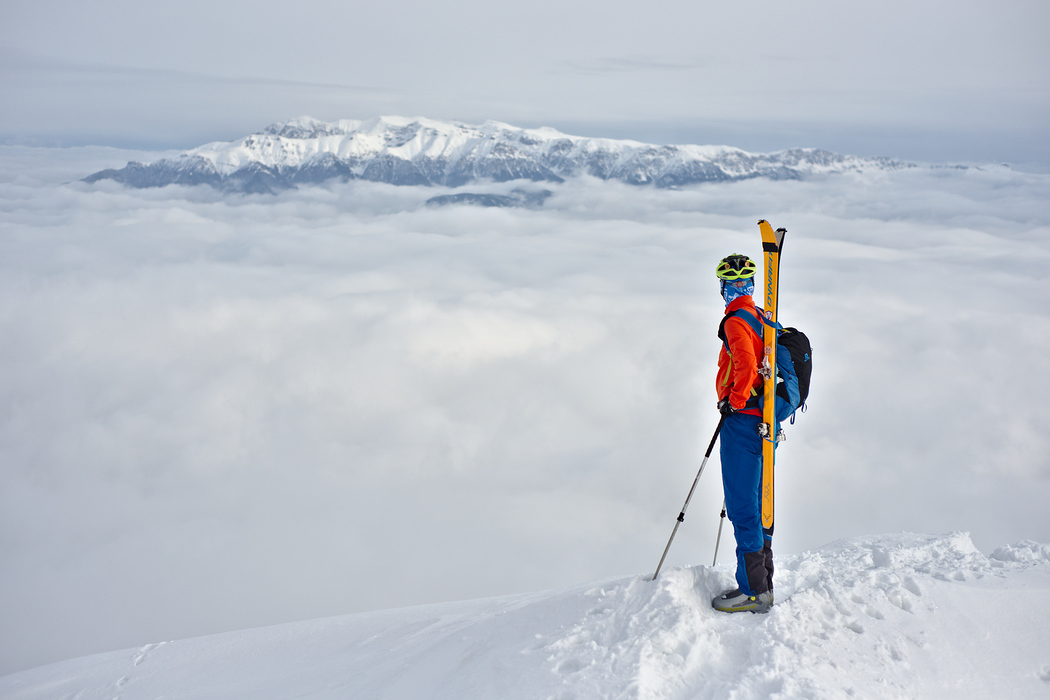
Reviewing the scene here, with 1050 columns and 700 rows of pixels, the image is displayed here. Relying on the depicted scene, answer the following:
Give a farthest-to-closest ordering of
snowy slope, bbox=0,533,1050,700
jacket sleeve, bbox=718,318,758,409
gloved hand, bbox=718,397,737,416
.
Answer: gloved hand, bbox=718,397,737,416, jacket sleeve, bbox=718,318,758,409, snowy slope, bbox=0,533,1050,700

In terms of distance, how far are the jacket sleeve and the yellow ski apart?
0.50 ft

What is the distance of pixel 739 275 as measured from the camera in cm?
623

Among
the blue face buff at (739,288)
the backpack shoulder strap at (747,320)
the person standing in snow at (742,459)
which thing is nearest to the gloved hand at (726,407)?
the person standing in snow at (742,459)

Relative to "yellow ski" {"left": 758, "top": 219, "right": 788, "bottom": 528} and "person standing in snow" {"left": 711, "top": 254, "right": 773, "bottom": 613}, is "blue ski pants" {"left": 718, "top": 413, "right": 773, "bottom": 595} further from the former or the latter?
"yellow ski" {"left": 758, "top": 219, "right": 788, "bottom": 528}

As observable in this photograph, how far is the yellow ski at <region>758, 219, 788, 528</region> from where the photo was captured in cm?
595

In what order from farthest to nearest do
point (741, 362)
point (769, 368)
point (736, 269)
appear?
1. point (736, 269)
2. point (769, 368)
3. point (741, 362)

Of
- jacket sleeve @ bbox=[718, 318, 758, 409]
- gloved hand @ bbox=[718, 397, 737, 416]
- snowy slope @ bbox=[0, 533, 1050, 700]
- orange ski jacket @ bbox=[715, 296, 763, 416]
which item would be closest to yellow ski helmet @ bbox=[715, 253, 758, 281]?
orange ski jacket @ bbox=[715, 296, 763, 416]

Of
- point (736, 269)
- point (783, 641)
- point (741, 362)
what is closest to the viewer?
point (783, 641)

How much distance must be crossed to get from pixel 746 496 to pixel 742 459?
373mm

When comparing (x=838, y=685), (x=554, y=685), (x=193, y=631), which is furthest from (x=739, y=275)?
(x=193, y=631)

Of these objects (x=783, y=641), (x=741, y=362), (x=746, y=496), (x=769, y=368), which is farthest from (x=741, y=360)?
(x=783, y=641)

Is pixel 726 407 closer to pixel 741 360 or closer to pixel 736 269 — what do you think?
pixel 741 360

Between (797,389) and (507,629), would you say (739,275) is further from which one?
(507,629)

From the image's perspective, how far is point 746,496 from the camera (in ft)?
19.9
